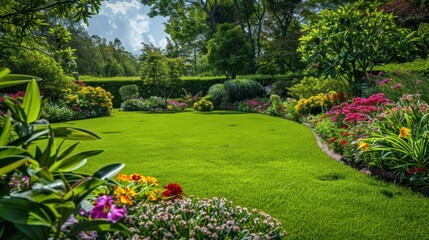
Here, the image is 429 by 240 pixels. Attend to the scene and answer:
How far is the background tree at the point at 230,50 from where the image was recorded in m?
20.0

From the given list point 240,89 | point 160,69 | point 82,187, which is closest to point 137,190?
point 82,187

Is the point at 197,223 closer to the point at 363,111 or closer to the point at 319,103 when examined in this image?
the point at 363,111

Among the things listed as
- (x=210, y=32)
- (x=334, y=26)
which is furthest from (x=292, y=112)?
(x=210, y=32)

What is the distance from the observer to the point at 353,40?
895 cm

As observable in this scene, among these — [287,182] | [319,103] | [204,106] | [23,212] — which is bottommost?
[287,182]

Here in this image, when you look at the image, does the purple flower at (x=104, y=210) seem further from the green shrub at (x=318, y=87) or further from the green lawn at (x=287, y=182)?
the green shrub at (x=318, y=87)

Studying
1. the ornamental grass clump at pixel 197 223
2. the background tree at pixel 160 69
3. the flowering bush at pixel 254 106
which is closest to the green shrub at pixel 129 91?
the background tree at pixel 160 69

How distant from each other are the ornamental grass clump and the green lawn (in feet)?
1.44

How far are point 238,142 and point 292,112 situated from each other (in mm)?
4890

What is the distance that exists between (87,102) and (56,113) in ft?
7.27

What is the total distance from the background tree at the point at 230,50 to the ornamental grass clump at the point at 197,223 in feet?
58.4

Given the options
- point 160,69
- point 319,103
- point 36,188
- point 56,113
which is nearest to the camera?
point 36,188

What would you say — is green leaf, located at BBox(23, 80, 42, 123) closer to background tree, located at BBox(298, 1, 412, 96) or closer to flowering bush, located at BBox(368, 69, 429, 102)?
flowering bush, located at BBox(368, 69, 429, 102)

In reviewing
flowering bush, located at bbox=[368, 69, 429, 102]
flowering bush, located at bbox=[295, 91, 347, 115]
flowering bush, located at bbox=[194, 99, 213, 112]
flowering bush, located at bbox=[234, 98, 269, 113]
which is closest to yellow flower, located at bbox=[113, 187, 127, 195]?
flowering bush, located at bbox=[368, 69, 429, 102]
